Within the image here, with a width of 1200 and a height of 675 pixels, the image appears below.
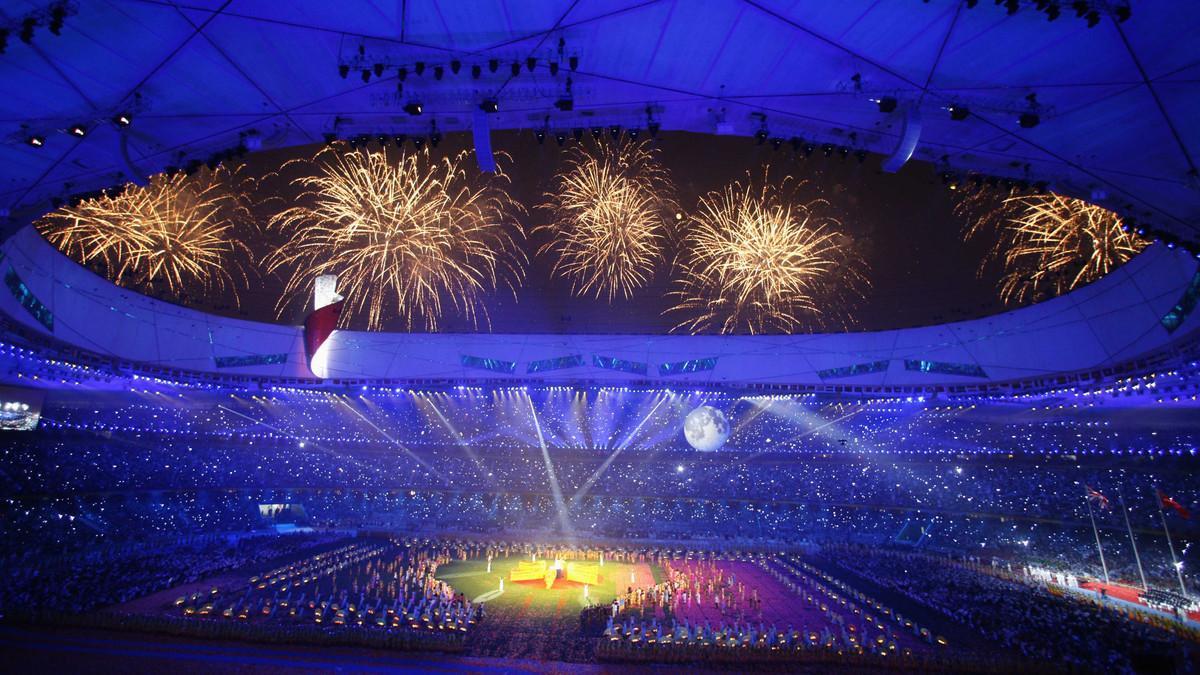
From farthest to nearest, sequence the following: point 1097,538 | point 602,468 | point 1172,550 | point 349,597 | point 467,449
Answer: point 602,468
point 467,449
point 1097,538
point 1172,550
point 349,597

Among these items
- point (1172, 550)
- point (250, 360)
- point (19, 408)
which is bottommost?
point (1172, 550)

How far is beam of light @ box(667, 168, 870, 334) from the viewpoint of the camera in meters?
23.1

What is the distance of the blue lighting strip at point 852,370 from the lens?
3179cm

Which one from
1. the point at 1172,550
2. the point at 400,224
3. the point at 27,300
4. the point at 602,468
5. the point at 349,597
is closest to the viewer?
the point at 27,300

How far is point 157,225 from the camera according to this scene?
1998cm

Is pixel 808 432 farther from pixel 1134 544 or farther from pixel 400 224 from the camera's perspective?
pixel 400 224

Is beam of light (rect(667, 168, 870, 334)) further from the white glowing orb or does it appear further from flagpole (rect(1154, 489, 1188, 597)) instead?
flagpole (rect(1154, 489, 1188, 597))

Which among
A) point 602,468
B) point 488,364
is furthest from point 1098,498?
point 488,364

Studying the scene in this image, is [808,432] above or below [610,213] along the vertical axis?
below

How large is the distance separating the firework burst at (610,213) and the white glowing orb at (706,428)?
19.1 metres

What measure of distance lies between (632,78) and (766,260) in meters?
14.0

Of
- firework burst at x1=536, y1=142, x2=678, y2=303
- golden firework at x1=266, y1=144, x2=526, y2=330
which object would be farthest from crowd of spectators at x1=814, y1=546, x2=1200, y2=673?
golden firework at x1=266, y1=144, x2=526, y2=330

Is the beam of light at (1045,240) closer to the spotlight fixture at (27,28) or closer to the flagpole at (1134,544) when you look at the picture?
the flagpole at (1134,544)

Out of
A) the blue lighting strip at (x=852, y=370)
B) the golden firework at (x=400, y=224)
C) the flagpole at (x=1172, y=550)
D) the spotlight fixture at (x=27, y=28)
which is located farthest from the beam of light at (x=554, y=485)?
the spotlight fixture at (x=27, y=28)
